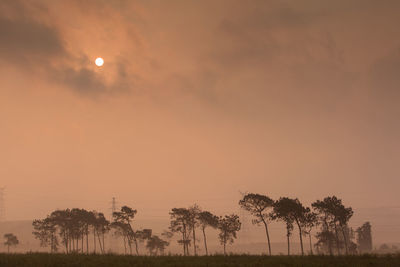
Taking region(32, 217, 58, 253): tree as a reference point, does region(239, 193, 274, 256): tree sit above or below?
above

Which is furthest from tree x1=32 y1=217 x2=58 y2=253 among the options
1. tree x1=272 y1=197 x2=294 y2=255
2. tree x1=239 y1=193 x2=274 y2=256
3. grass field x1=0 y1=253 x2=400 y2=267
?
grass field x1=0 y1=253 x2=400 y2=267

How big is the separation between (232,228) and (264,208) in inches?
571

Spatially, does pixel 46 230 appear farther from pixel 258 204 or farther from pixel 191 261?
pixel 191 261

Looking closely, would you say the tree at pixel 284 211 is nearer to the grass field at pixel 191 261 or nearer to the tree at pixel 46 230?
the grass field at pixel 191 261

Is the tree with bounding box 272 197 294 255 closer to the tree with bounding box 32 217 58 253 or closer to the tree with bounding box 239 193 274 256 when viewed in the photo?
the tree with bounding box 239 193 274 256

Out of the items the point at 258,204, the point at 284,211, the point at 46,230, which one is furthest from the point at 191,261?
the point at 46,230

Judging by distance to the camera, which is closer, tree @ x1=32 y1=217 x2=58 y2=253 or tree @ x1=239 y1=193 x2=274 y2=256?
tree @ x1=239 y1=193 x2=274 y2=256

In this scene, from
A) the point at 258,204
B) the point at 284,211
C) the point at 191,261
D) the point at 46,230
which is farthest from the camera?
the point at 46,230

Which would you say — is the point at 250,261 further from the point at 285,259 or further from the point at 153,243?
the point at 153,243

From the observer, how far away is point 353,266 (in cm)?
2953

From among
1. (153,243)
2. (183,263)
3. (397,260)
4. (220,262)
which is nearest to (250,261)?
(220,262)

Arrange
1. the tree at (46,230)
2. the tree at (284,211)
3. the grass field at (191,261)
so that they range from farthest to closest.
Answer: the tree at (46,230) → the tree at (284,211) → the grass field at (191,261)

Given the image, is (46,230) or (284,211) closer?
(284,211)

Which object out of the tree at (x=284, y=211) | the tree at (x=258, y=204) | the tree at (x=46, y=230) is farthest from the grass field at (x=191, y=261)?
the tree at (x=46, y=230)
